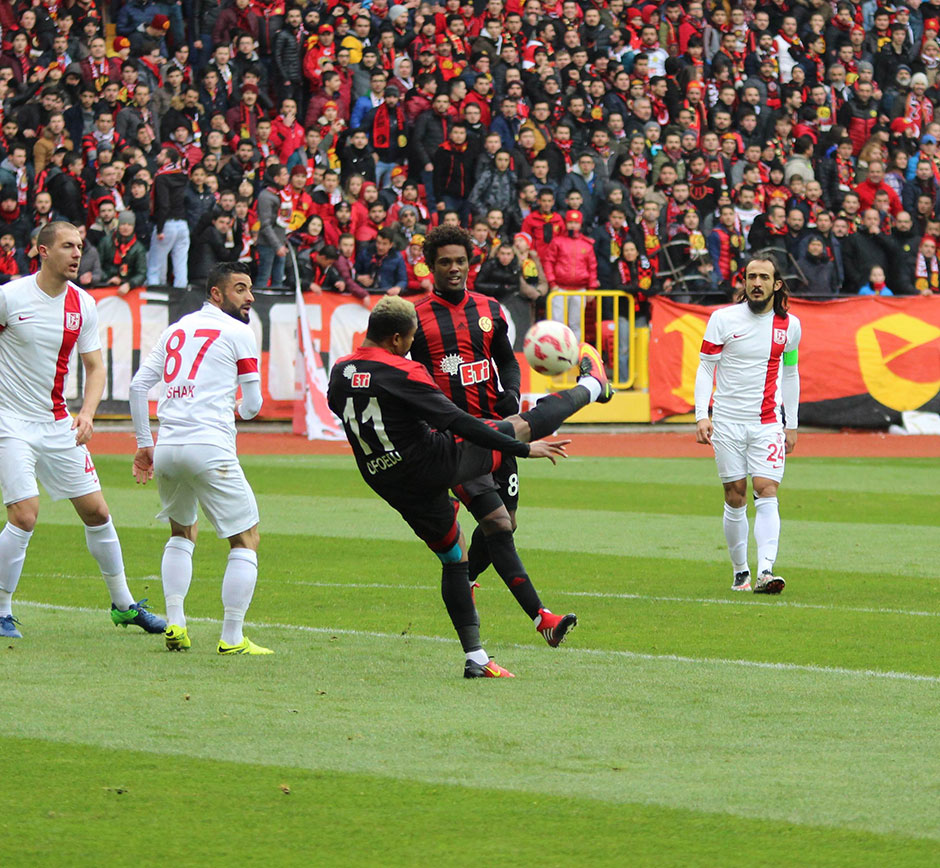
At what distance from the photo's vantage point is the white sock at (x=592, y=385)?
739 cm

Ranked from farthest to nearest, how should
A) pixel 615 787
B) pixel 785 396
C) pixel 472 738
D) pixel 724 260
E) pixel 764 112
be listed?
pixel 764 112 → pixel 724 260 → pixel 785 396 → pixel 472 738 → pixel 615 787

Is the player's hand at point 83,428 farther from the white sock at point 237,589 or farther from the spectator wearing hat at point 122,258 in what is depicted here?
the spectator wearing hat at point 122,258

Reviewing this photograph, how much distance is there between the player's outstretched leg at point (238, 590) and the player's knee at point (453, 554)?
0.97 m

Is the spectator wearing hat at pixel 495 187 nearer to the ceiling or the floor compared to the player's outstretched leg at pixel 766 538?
nearer to the ceiling

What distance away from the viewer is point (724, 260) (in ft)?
76.0

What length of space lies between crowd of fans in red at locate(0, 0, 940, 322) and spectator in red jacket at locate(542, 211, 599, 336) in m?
0.04

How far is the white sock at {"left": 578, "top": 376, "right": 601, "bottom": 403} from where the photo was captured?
7.39 meters

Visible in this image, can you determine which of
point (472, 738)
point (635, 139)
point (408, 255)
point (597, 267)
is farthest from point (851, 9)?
point (472, 738)

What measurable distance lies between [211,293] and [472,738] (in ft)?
9.66

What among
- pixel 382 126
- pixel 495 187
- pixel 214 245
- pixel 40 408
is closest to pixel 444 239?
pixel 40 408

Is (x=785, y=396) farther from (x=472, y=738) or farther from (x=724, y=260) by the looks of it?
(x=724, y=260)

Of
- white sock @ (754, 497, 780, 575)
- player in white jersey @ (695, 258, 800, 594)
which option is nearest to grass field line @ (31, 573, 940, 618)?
white sock @ (754, 497, 780, 575)

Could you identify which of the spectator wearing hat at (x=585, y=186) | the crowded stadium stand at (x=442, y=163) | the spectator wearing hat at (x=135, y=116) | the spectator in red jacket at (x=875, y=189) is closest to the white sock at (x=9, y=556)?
the crowded stadium stand at (x=442, y=163)

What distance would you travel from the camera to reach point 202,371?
25.9 feet
